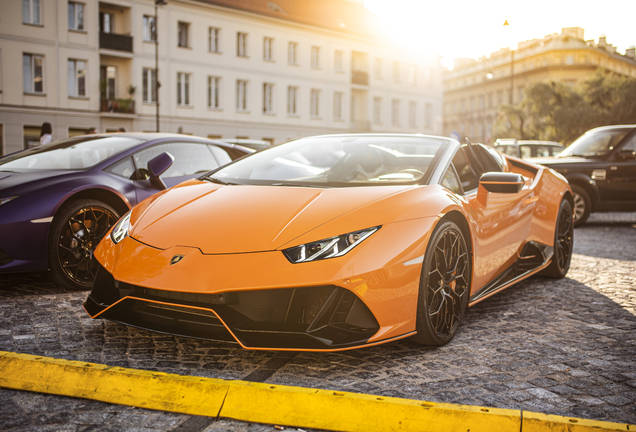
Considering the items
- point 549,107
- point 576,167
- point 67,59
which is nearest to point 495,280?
point 576,167

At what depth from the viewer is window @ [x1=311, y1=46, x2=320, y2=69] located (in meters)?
41.4

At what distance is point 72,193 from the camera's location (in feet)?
15.1

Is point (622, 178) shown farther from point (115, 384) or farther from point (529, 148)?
point (529, 148)

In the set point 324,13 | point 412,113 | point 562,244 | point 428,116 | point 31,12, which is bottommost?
point 562,244

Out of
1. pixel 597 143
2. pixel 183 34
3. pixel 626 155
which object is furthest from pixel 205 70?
pixel 626 155

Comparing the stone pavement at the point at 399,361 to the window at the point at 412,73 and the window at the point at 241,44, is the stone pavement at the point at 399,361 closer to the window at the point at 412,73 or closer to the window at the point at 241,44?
the window at the point at 241,44

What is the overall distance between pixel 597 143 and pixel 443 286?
27.5 ft

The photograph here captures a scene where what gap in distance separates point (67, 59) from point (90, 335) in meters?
30.4

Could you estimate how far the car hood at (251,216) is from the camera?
2904 millimetres

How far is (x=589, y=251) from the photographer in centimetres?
741

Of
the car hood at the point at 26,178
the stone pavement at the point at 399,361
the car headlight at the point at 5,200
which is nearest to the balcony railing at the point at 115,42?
the car hood at the point at 26,178

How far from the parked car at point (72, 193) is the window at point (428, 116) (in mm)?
47037

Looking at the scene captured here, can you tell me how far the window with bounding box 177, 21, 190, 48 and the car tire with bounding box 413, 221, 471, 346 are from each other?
3365 cm

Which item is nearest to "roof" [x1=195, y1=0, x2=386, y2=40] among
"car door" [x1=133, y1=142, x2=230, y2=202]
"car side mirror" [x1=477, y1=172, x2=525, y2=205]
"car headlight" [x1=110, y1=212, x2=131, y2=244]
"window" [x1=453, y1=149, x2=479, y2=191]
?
"car door" [x1=133, y1=142, x2=230, y2=202]
